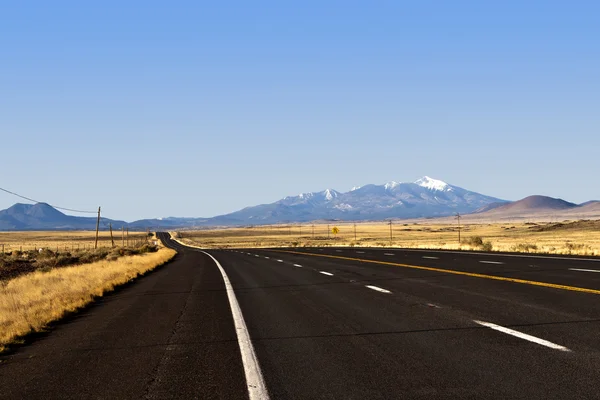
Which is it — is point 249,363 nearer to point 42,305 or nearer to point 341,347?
point 341,347

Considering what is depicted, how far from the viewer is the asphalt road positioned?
6488mm

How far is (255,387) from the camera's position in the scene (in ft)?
21.6

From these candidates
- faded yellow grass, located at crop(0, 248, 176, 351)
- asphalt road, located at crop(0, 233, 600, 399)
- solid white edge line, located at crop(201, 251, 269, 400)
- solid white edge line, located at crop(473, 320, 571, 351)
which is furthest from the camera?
faded yellow grass, located at crop(0, 248, 176, 351)

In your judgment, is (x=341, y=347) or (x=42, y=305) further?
(x=42, y=305)

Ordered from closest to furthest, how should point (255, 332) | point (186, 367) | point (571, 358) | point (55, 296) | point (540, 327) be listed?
point (571, 358)
point (186, 367)
point (540, 327)
point (255, 332)
point (55, 296)

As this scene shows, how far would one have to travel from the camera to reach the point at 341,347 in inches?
337

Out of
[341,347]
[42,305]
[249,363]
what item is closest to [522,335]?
[341,347]

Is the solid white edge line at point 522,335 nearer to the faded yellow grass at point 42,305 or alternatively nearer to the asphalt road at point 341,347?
the asphalt road at point 341,347

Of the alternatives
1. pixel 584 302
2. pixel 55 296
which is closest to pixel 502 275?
pixel 584 302

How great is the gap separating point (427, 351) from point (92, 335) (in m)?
5.94

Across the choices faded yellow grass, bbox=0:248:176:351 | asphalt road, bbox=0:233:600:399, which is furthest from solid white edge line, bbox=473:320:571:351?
faded yellow grass, bbox=0:248:176:351

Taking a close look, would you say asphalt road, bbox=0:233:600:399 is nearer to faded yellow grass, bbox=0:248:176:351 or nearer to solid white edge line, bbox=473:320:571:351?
solid white edge line, bbox=473:320:571:351

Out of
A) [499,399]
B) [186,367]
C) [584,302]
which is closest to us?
[499,399]

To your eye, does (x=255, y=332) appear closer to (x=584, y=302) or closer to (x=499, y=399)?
(x=499, y=399)
